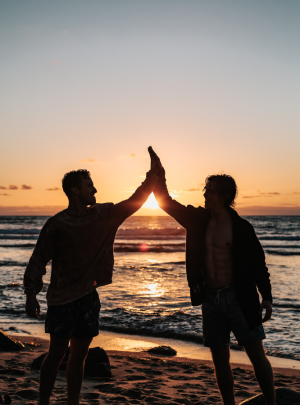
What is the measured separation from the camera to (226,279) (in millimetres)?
3293

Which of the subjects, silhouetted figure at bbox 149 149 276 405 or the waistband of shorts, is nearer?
silhouetted figure at bbox 149 149 276 405

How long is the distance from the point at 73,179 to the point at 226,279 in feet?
5.13

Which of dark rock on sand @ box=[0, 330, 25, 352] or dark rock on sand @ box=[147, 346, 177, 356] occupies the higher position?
dark rock on sand @ box=[0, 330, 25, 352]

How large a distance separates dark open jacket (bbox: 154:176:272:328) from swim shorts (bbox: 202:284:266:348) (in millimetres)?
55

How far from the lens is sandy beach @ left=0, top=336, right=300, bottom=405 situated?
4.05 metres

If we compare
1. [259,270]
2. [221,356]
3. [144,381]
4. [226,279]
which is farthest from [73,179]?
[144,381]

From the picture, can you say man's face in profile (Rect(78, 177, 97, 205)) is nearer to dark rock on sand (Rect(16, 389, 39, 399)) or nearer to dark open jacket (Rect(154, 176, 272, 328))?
dark open jacket (Rect(154, 176, 272, 328))

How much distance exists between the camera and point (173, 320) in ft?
26.4

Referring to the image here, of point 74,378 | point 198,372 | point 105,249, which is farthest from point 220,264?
point 198,372

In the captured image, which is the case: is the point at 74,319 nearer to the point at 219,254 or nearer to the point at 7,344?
the point at 219,254

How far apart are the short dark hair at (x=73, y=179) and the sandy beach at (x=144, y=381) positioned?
2.16 m

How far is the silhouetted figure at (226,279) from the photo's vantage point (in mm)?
3143

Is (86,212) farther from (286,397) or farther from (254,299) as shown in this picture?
(286,397)

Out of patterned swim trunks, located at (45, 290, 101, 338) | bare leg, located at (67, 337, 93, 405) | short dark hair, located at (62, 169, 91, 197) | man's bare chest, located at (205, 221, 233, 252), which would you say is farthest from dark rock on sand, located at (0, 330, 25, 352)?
man's bare chest, located at (205, 221, 233, 252)
